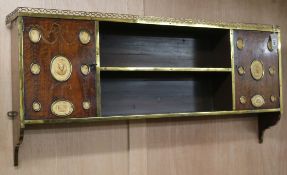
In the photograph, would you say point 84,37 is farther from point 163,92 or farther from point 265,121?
point 265,121

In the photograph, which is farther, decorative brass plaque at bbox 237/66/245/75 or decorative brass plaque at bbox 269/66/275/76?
decorative brass plaque at bbox 269/66/275/76

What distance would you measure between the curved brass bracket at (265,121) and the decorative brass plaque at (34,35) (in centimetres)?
158

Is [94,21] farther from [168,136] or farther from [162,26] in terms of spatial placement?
[168,136]

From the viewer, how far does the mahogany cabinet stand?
6.41ft

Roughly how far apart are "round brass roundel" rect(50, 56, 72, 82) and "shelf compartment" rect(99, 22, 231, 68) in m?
0.32

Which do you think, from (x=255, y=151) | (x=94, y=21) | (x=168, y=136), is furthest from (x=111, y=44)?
(x=255, y=151)

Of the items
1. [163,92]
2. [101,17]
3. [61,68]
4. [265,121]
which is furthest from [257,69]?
[61,68]

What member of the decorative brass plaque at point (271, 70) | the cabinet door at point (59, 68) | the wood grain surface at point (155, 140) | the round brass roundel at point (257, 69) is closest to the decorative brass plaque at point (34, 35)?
the cabinet door at point (59, 68)

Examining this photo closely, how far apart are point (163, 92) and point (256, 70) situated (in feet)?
1.94

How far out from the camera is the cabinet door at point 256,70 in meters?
2.46

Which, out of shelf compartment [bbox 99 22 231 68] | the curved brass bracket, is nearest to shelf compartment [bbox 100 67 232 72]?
shelf compartment [bbox 99 22 231 68]

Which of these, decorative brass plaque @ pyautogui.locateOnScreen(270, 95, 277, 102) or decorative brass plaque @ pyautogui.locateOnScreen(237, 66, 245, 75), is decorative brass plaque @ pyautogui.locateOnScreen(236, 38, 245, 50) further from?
decorative brass plaque @ pyautogui.locateOnScreen(270, 95, 277, 102)

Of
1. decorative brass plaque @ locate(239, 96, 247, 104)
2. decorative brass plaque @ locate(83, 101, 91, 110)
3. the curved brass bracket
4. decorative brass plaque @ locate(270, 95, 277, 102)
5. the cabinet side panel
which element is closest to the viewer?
the cabinet side panel

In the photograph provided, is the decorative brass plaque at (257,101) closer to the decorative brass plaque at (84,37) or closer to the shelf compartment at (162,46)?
the shelf compartment at (162,46)
